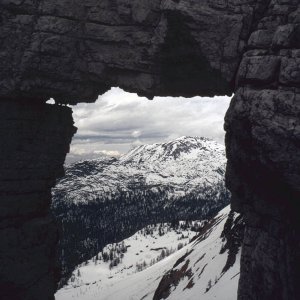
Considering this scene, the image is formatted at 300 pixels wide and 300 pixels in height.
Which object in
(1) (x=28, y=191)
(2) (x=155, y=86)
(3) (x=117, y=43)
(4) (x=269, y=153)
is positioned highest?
(3) (x=117, y=43)

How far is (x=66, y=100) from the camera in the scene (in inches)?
1072

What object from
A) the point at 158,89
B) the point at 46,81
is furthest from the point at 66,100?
the point at 158,89

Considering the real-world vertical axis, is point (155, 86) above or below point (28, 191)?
above

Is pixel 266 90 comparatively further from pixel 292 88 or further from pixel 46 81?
pixel 46 81

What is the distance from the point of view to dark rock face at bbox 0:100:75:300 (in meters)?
26.0

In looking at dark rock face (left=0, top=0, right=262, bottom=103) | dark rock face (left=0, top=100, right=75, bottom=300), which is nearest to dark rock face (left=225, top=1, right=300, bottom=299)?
dark rock face (left=0, top=0, right=262, bottom=103)

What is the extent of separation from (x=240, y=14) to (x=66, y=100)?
13.4 metres

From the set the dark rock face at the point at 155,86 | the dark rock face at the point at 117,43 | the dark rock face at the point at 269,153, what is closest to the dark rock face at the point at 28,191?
the dark rock face at the point at 155,86

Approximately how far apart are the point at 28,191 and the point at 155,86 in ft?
39.3

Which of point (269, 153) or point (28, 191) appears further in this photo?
point (28, 191)

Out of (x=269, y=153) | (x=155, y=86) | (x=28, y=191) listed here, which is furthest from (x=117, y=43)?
(x=269, y=153)

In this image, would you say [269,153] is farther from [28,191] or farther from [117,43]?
[28,191]

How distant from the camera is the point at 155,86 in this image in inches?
1025

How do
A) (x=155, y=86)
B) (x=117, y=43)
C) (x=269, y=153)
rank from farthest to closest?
(x=155, y=86) < (x=117, y=43) < (x=269, y=153)
